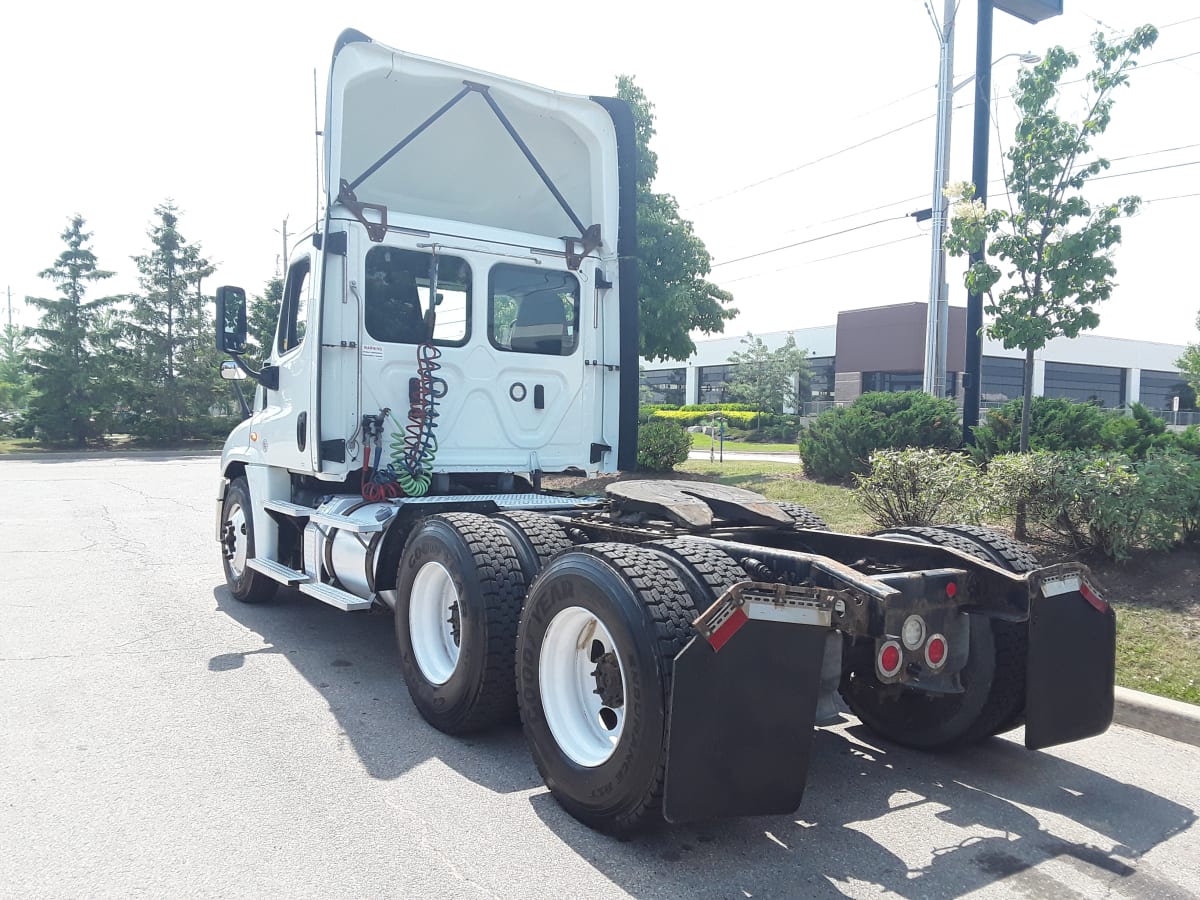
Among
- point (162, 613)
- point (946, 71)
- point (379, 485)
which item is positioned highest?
point (946, 71)

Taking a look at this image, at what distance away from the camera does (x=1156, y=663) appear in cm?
542

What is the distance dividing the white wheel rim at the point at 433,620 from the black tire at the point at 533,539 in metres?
0.47

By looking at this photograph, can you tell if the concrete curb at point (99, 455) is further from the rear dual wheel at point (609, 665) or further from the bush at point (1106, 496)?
the rear dual wheel at point (609, 665)

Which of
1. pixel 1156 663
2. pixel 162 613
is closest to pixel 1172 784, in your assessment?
pixel 1156 663

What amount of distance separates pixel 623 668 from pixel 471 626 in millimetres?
1265

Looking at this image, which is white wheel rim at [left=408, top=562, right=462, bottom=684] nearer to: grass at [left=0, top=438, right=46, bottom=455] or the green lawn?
the green lawn

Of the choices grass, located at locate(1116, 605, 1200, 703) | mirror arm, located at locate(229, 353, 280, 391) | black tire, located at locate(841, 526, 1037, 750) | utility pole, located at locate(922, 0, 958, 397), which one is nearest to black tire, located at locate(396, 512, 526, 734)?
black tire, located at locate(841, 526, 1037, 750)

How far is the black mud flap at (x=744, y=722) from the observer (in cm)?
297

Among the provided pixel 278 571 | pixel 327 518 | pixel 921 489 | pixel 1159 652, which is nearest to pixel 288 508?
pixel 278 571

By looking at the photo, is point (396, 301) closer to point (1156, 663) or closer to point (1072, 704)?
point (1072, 704)

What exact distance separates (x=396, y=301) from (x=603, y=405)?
1.84m

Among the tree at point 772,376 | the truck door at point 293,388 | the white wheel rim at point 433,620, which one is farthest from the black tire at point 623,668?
the tree at point 772,376

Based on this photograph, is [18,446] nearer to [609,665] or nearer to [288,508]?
[288,508]

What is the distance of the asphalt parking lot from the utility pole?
38.6 ft
